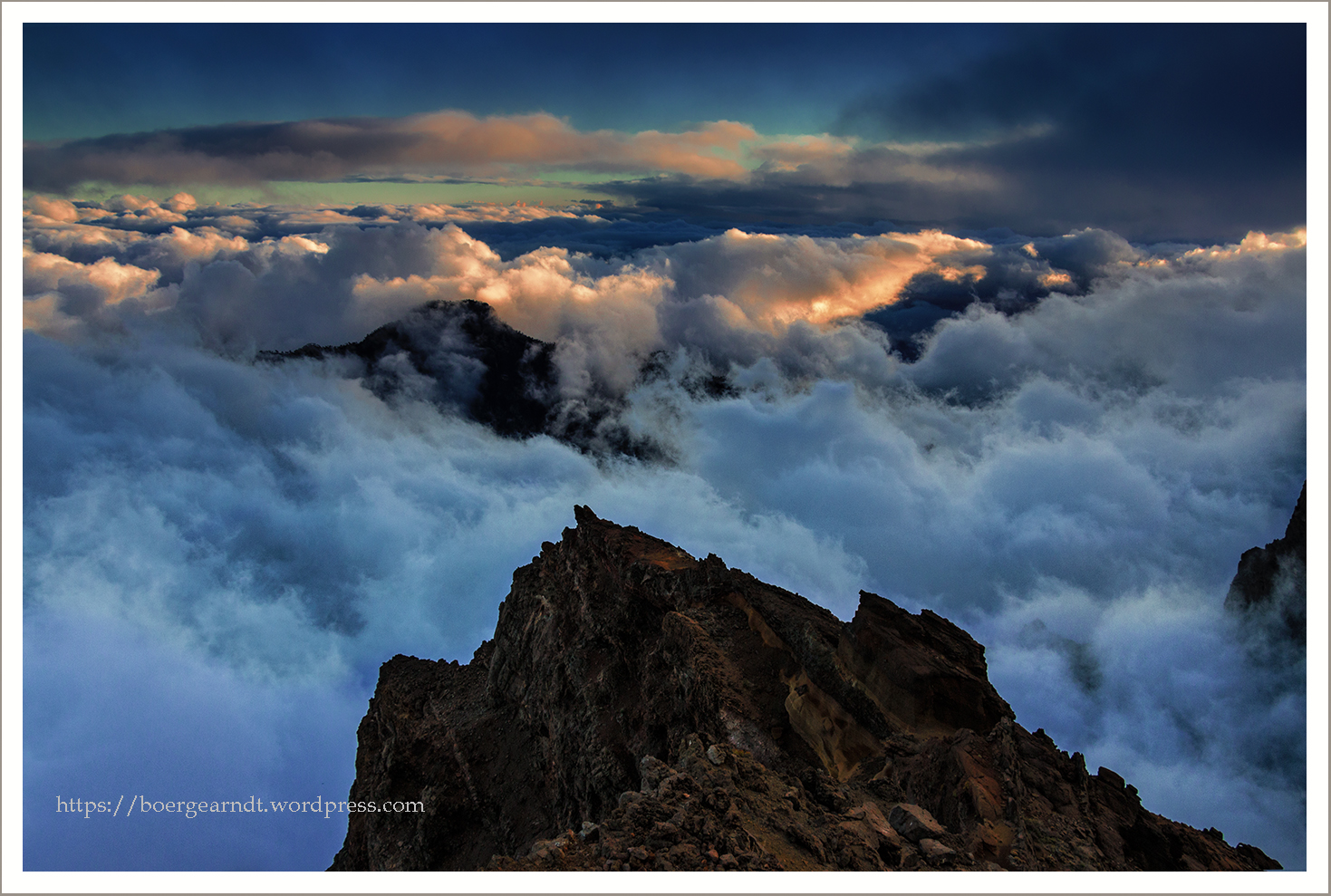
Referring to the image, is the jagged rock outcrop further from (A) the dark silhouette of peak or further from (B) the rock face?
(A) the dark silhouette of peak

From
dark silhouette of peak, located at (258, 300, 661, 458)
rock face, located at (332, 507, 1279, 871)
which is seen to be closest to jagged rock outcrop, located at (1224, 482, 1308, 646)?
rock face, located at (332, 507, 1279, 871)

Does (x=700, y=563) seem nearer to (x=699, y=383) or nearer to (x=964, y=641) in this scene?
(x=964, y=641)

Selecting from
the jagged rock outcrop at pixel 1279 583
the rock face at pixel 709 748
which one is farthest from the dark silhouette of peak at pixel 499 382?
the rock face at pixel 709 748

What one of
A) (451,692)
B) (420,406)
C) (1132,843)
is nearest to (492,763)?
(451,692)

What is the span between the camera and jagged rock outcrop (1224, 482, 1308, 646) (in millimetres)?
42281

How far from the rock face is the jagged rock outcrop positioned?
38.4 m

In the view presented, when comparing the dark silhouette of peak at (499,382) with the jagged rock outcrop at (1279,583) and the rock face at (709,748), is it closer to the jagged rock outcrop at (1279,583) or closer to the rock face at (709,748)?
the jagged rock outcrop at (1279,583)

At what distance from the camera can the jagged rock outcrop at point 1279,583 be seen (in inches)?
1665

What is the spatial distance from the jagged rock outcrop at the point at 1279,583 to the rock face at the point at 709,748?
38450 millimetres

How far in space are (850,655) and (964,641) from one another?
10.4ft

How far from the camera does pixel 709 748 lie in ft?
38.4

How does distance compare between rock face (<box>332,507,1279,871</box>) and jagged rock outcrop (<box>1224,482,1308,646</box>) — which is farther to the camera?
jagged rock outcrop (<box>1224,482,1308,646</box>)

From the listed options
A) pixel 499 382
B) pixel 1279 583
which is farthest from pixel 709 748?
pixel 499 382

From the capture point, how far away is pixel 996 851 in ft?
31.1
